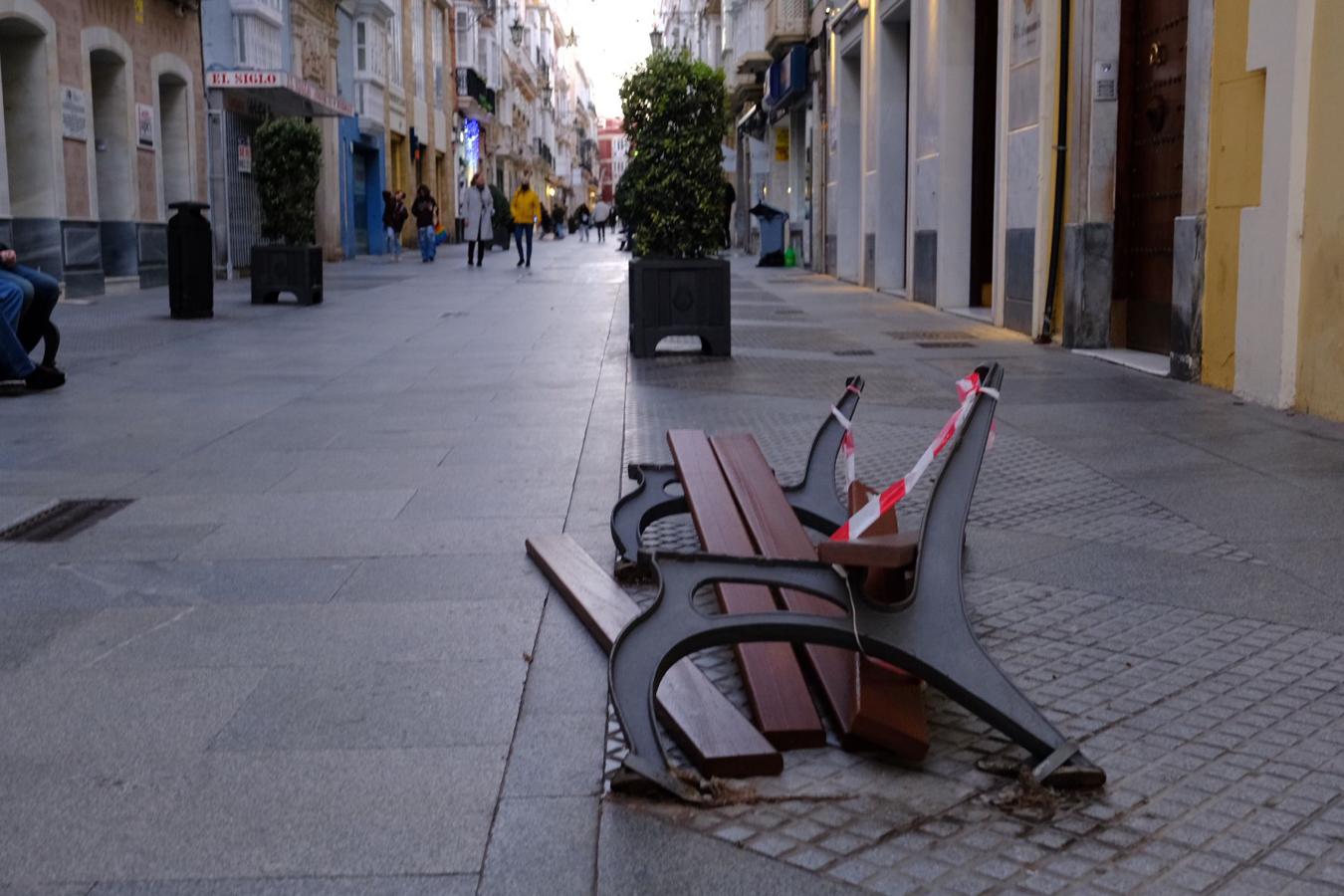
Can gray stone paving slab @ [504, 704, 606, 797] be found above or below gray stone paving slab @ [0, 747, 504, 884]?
above

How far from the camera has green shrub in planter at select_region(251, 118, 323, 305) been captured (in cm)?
1852

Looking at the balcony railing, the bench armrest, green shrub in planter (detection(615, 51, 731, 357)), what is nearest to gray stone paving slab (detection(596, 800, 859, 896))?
the bench armrest

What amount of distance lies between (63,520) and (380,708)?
291 cm

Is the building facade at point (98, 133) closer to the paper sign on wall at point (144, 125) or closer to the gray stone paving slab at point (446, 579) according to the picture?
the paper sign on wall at point (144, 125)

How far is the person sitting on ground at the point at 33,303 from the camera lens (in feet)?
32.4

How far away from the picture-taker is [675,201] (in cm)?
1182

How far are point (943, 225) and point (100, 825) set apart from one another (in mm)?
15708

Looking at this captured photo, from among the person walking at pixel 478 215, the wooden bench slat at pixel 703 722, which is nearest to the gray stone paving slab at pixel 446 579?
the wooden bench slat at pixel 703 722

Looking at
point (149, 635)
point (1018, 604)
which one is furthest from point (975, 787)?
point (149, 635)

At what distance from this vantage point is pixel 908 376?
10.4 metres

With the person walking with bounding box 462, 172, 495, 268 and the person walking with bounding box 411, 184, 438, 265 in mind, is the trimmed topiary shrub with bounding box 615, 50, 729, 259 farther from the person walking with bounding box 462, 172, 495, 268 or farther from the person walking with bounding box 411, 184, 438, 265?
the person walking with bounding box 411, 184, 438, 265

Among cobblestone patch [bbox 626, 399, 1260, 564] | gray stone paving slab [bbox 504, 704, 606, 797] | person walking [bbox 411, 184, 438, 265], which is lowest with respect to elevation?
gray stone paving slab [bbox 504, 704, 606, 797]

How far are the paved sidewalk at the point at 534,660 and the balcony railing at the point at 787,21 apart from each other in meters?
23.5

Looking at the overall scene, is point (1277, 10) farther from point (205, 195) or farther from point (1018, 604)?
point (205, 195)
